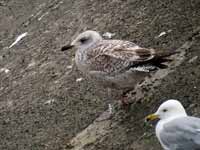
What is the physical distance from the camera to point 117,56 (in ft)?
20.2

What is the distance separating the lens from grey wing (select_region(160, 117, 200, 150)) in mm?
4754

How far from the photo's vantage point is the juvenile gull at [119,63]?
6098 mm

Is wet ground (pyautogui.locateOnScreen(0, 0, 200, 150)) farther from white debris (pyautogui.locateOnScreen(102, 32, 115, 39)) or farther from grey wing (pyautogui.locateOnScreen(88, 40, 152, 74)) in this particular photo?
grey wing (pyautogui.locateOnScreen(88, 40, 152, 74))

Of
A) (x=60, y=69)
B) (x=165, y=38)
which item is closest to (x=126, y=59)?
(x=165, y=38)

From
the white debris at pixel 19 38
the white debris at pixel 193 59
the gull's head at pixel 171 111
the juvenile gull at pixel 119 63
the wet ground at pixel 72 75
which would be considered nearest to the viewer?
the gull's head at pixel 171 111

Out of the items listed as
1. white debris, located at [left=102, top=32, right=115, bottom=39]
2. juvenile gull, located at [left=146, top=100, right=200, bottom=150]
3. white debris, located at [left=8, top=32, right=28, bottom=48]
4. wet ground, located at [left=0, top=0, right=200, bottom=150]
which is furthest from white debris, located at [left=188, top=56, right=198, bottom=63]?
white debris, located at [left=8, top=32, right=28, bottom=48]

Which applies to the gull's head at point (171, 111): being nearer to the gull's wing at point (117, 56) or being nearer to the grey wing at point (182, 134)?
the grey wing at point (182, 134)

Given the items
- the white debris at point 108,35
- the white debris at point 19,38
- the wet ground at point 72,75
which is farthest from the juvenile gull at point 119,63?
the white debris at point 19,38

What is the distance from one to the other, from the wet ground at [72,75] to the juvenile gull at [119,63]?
1.16 feet

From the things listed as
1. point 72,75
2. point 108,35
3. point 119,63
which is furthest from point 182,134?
point 108,35

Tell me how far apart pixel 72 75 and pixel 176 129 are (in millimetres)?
2762

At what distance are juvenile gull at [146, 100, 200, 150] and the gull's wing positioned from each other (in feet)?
2.71

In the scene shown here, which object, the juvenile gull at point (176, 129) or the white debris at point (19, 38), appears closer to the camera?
the juvenile gull at point (176, 129)

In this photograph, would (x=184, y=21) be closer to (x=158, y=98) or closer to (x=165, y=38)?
(x=165, y=38)
